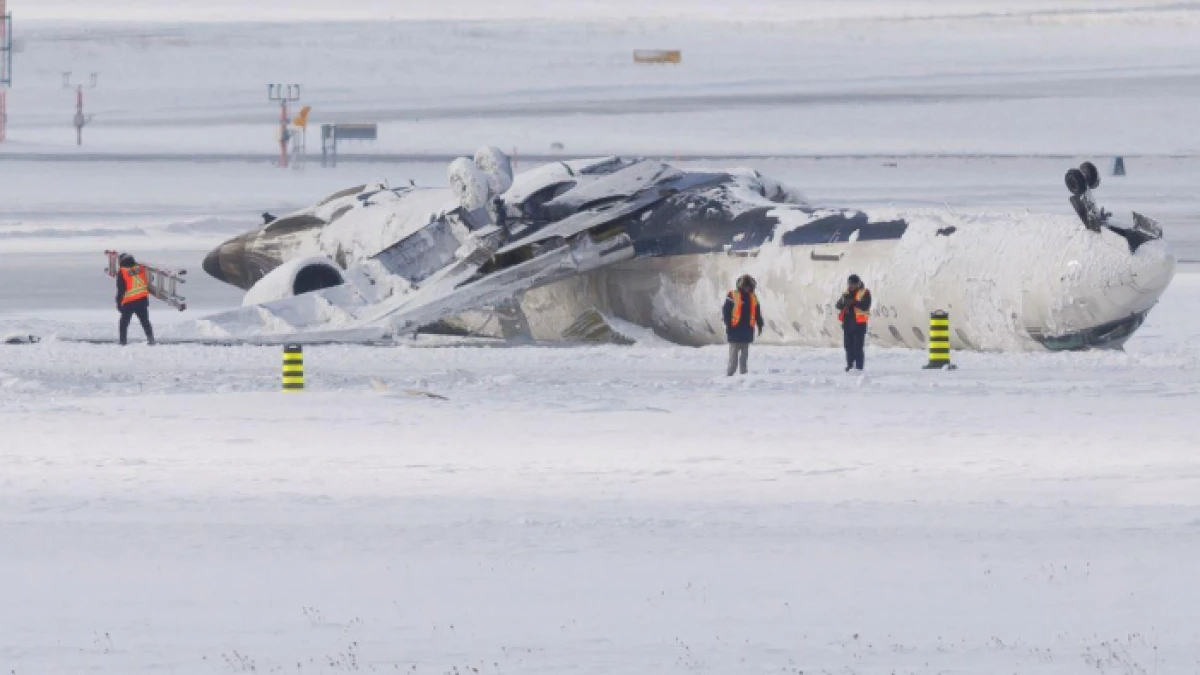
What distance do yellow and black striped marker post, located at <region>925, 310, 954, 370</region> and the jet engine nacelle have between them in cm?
985

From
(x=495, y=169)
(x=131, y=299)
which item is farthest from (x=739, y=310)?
(x=131, y=299)

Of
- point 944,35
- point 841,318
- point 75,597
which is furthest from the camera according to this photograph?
point 944,35

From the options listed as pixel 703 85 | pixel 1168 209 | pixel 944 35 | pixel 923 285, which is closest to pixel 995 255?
pixel 923 285

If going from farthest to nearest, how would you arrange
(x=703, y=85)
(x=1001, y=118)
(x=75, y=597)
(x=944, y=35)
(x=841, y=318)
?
(x=944, y=35) < (x=703, y=85) < (x=1001, y=118) < (x=841, y=318) < (x=75, y=597)

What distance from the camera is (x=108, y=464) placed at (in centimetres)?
2019

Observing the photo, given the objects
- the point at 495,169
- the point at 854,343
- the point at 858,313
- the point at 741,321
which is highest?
the point at 495,169

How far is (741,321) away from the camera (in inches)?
1091

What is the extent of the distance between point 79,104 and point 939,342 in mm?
94854

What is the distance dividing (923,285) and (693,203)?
463 cm

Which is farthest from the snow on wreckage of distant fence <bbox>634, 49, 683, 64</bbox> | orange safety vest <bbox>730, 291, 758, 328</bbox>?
distant fence <bbox>634, 49, 683, 64</bbox>

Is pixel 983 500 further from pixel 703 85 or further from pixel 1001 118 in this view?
pixel 703 85

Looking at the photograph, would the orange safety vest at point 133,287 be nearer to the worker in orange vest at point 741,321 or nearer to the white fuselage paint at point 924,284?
the white fuselage paint at point 924,284

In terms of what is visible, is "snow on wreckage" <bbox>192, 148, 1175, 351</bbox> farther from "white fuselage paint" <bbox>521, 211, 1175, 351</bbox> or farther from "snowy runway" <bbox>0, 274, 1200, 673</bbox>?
"snowy runway" <bbox>0, 274, 1200, 673</bbox>

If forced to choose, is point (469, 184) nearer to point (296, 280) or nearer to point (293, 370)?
point (296, 280)
